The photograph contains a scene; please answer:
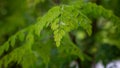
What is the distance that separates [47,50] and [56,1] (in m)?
0.18

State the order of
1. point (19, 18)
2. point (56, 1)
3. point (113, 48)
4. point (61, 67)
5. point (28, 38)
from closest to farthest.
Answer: point (28, 38), point (56, 1), point (61, 67), point (113, 48), point (19, 18)

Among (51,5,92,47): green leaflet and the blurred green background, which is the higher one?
(51,5,92,47): green leaflet

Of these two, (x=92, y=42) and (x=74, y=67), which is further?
(x=92, y=42)

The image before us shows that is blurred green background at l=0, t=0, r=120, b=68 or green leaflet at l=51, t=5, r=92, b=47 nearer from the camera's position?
green leaflet at l=51, t=5, r=92, b=47

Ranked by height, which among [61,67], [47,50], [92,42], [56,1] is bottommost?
[92,42]

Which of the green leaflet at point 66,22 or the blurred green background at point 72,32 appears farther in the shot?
the blurred green background at point 72,32

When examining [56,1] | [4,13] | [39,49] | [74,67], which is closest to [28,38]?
[39,49]

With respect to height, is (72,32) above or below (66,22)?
below

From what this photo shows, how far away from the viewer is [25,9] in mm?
1358

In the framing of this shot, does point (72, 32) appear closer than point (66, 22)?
No

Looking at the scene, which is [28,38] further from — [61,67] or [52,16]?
[61,67]

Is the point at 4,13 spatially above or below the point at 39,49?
below

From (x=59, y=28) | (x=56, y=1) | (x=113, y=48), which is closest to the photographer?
(x=59, y=28)

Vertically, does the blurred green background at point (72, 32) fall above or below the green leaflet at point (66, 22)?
below
